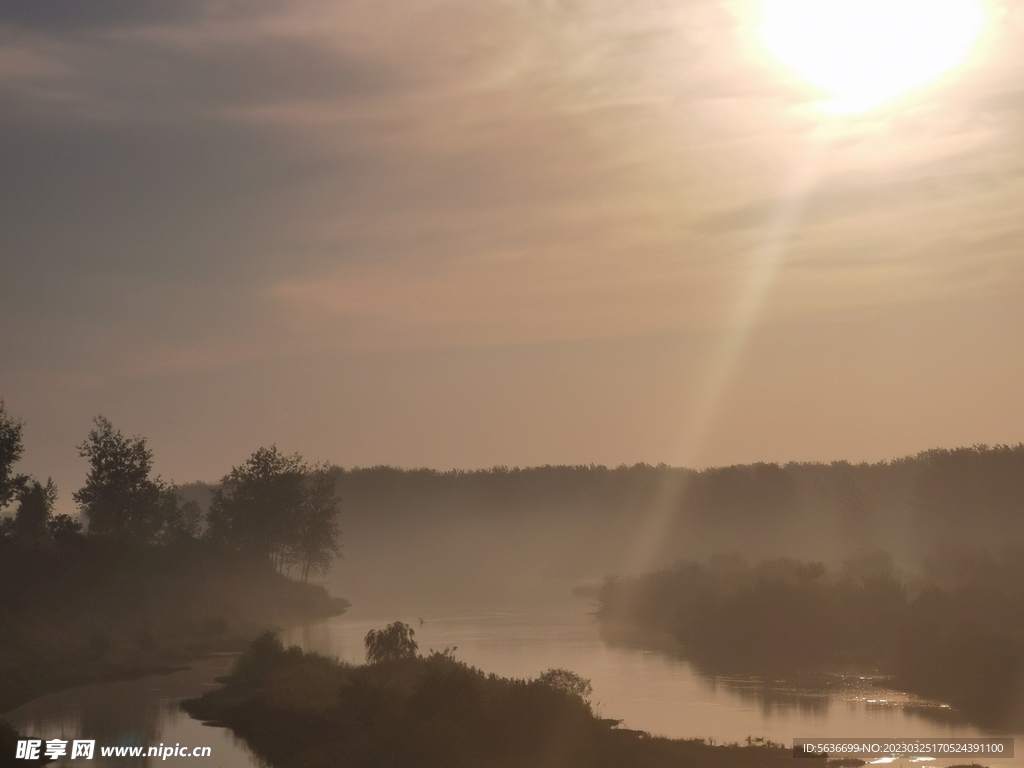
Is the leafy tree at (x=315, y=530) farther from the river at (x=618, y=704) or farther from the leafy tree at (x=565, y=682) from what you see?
the leafy tree at (x=565, y=682)

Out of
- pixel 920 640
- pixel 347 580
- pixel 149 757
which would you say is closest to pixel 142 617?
pixel 149 757

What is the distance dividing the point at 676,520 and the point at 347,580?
2279 inches

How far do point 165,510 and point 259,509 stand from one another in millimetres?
10055

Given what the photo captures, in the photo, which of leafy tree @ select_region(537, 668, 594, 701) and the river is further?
leafy tree @ select_region(537, 668, 594, 701)

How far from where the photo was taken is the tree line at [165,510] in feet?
247

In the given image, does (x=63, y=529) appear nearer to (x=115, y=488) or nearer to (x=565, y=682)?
(x=115, y=488)

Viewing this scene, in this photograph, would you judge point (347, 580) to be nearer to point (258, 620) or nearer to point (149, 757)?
point (258, 620)

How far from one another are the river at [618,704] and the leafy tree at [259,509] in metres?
29.7

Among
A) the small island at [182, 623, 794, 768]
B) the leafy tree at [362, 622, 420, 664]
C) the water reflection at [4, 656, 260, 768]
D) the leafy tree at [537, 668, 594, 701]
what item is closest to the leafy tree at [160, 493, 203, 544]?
the water reflection at [4, 656, 260, 768]

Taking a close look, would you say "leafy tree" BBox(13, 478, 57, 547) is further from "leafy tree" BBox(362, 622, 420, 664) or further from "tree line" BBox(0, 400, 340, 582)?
"leafy tree" BBox(362, 622, 420, 664)

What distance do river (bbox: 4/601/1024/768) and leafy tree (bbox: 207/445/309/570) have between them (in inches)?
1170

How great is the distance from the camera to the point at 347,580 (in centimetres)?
14125

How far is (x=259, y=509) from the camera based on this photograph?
338ft

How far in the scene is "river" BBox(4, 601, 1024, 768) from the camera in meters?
41.1
